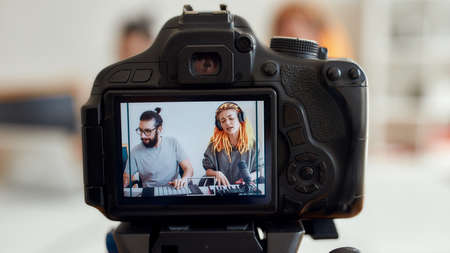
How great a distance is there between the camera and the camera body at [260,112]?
48 cm

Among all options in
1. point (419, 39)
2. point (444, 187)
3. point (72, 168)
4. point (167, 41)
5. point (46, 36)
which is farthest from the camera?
point (419, 39)

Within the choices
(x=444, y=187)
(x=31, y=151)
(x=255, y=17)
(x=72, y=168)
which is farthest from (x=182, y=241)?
(x=255, y=17)

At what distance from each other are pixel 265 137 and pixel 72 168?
1.06 m

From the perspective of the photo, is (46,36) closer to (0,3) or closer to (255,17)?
(0,3)

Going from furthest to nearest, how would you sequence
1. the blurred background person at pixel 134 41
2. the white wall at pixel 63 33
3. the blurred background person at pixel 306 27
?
the white wall at pixel 63 33 → the blurred background person at pixel 134 41 → the blurred background person at pixel 306 27

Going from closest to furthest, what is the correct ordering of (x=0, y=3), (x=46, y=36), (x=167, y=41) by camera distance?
(x=167, y=41) < (x=0, y=3) < (x=46, y=36)

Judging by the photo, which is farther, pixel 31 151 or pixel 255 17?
pixel 255 17

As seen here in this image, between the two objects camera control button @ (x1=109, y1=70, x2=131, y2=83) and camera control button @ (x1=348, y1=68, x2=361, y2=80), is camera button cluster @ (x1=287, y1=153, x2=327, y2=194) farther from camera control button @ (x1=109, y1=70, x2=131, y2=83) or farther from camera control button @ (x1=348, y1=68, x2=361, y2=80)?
camera control button @ (x1=109, y1=70, x2=131, y2=83)

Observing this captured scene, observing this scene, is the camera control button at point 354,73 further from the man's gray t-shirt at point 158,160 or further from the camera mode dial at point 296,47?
the man's gray t-shirt at point 158,160

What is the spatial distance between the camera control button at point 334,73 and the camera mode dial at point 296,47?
0.11 feet

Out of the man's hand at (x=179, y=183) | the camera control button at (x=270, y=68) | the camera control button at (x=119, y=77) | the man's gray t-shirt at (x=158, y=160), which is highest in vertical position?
the camera control button at (x=270, y=68)

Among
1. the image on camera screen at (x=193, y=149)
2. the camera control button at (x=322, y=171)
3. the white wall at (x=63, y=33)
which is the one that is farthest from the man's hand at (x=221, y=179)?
the white wall at (x=63, y=33)

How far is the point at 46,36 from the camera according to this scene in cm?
216

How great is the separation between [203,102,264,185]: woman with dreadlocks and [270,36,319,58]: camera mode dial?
0.10 meters
